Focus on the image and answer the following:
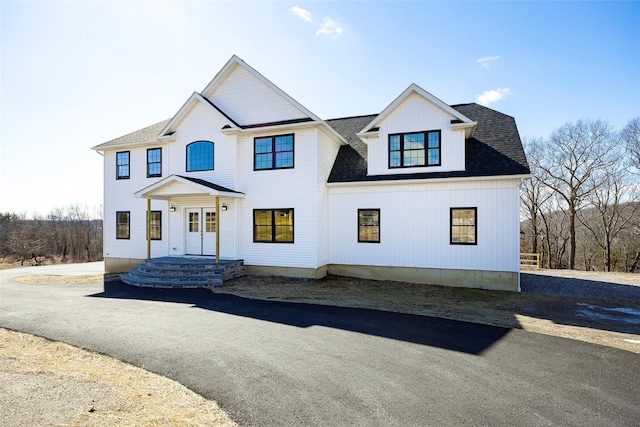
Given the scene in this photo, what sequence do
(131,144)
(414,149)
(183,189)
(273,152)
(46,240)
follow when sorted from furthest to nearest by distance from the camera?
(46,240) < (131,144) < (273,152) < (183,189) < (414,149)

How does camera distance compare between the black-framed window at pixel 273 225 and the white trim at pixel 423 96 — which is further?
the black-framed window at pixel 273 225

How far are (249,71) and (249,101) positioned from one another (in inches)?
52.1

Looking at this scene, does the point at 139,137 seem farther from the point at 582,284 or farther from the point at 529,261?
the point at 529,261

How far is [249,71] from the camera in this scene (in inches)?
588

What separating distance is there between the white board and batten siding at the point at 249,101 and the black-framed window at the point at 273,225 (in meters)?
4.06

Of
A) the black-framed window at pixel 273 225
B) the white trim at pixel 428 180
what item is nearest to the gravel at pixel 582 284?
the white trim at pixel 428 180

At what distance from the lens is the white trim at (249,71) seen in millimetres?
13938

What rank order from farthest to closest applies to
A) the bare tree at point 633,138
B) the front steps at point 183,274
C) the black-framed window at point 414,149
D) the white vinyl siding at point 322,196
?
the bare tree at point 633,138 < the white vinyl siding at point 322,196 < the black-framed window at point 414,149 < the front steps at point 183,274

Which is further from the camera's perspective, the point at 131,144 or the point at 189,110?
the point at 131,144

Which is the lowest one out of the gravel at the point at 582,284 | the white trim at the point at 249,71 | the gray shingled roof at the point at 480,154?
the gravel at the point at 582,284

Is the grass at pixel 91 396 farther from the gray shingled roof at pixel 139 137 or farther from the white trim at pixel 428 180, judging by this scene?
the gray shingled roof at pixel 139 137

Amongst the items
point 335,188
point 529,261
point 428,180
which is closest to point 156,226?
point 335,188

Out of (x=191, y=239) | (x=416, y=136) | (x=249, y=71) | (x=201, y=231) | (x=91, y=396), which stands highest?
(x=249, y=71)

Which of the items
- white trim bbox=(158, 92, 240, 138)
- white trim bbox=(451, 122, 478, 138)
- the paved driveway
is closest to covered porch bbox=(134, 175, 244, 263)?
white trim bbox=(158, 92, 240, 138)
